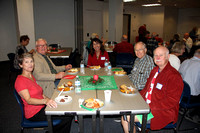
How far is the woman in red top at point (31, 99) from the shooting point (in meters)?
1.93

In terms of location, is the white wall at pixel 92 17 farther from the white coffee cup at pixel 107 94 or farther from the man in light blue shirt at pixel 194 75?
the white coffee cup at pixel 107 94

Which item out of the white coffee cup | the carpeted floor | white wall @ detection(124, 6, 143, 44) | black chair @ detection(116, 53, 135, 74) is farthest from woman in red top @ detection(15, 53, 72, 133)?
white wall @ detection(124, 6, 143, 44)

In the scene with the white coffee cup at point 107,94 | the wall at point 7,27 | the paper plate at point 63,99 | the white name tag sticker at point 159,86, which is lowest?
the paper plate at point 63,99

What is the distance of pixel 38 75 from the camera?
2.63 meters

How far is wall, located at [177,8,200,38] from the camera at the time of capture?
13.4 metres

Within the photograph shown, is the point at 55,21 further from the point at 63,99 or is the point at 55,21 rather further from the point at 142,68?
the point at 63,99

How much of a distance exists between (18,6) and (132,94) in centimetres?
502

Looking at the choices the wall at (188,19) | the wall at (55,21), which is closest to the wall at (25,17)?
the wall at (55,21)

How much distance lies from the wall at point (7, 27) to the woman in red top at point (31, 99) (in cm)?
641

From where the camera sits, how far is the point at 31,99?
1.95 m

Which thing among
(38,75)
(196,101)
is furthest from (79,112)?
(196,101)

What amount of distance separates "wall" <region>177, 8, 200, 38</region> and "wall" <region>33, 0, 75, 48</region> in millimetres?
10082

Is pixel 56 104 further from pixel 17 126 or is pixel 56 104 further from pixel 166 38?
pixel 166 38

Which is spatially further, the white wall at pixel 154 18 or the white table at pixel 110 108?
the white wall at pixel 154 18
